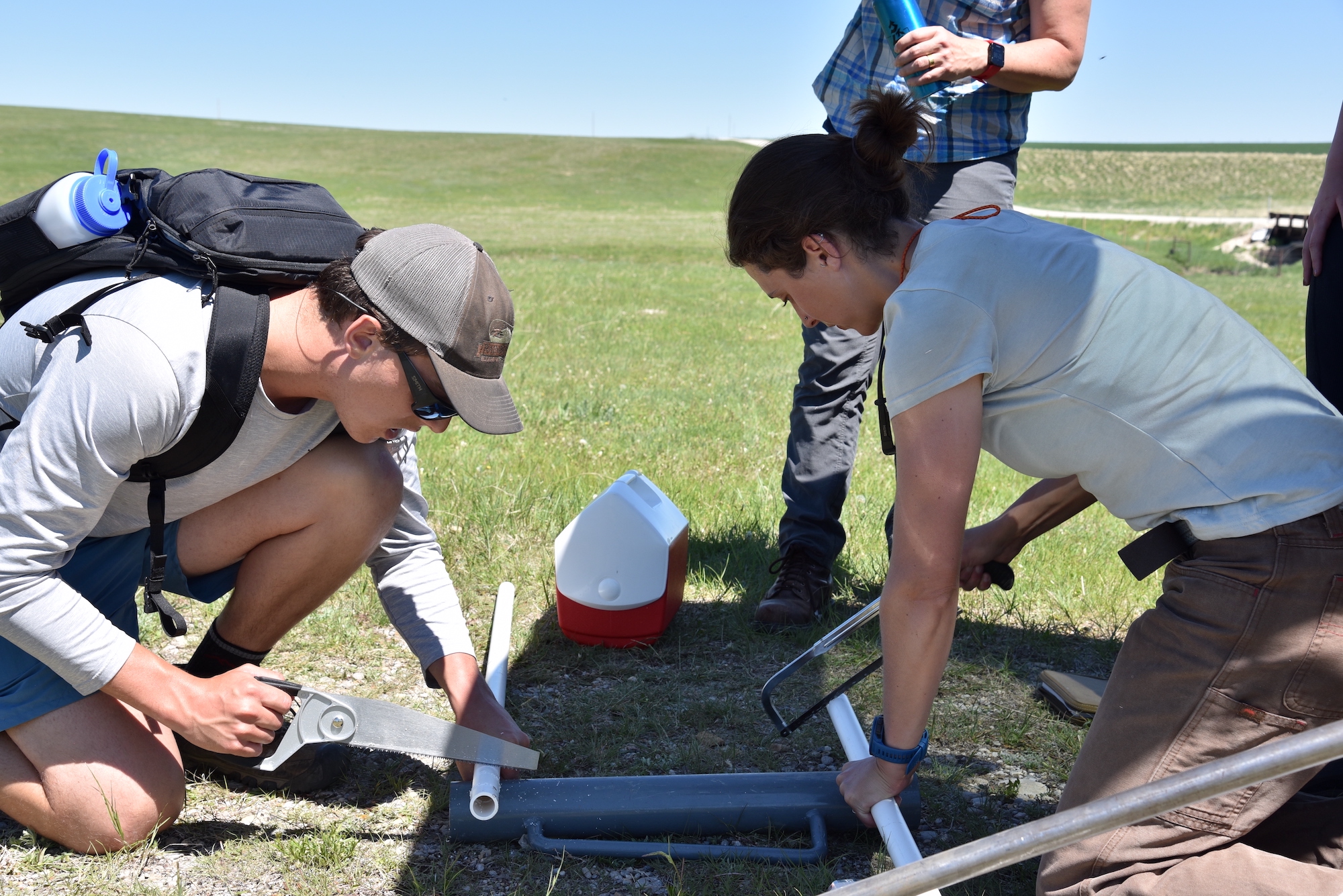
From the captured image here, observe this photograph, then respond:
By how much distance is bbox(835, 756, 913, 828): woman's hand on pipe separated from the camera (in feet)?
7.26

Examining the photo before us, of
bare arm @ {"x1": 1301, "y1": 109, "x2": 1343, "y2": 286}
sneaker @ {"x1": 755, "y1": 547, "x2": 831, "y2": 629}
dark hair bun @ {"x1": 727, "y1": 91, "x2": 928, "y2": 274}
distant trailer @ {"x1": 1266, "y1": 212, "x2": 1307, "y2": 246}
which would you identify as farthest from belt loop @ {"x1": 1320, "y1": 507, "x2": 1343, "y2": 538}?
distant trailer @ {"x1": 1266, "y1": 212, "x2": 1307, "y2": 246}

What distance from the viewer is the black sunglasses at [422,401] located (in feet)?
7.16

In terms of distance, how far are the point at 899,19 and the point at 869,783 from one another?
2.12 meters

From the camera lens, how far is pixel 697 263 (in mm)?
19641

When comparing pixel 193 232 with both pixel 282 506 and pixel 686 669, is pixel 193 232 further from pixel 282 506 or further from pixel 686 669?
pixel 686 669

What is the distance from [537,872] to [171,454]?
1203 millimetres

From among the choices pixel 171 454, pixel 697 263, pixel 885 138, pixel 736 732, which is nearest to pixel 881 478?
pixel 736 732

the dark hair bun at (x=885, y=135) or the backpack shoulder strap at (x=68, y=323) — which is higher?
the dark hair bun at (x=885, y=135)

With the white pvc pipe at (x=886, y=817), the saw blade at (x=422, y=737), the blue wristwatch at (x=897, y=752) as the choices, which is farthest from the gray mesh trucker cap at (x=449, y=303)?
the white pvc pipe at (x=886, y=817)

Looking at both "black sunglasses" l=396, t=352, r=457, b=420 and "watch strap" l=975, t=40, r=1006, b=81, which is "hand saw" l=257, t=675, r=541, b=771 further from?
"watch strap" l=975, t=40, r=1006, b=81

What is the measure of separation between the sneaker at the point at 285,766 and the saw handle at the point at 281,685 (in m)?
0.18

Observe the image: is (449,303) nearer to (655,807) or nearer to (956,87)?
(655,807)

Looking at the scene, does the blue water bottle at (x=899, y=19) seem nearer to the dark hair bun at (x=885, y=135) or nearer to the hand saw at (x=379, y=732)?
the dark hair bun at (x=885, y=135)

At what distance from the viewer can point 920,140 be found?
11.1ft
